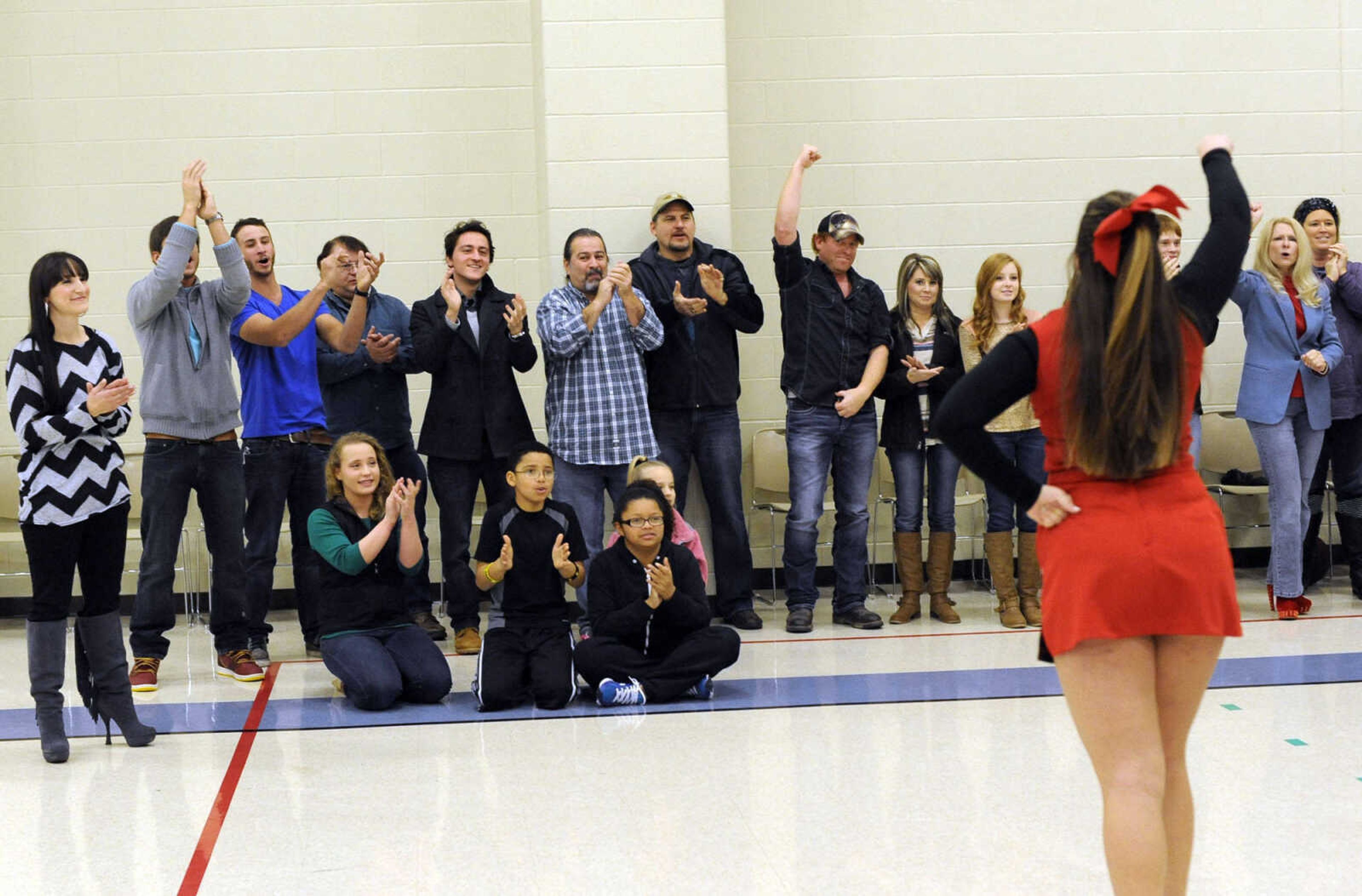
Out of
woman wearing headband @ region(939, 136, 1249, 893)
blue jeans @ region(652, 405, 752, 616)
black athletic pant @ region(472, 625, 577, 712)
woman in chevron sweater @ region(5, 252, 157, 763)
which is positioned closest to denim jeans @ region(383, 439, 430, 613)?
blue jeans @ region(652, 405, 752, 616)

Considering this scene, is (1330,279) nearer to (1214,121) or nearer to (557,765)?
(1214,121)

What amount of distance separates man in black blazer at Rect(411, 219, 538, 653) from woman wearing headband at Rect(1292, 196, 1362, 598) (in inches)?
127

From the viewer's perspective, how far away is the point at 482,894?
2.87m

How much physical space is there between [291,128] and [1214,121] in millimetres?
4251

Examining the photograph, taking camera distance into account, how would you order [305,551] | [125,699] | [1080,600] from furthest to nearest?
[305,551], [125,699], [1080,600]

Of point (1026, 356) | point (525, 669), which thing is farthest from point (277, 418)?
point (1026, 356)

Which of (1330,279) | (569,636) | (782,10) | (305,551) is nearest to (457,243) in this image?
(305,551)

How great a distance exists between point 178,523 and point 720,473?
208cm

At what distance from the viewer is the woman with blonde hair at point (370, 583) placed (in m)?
4.46

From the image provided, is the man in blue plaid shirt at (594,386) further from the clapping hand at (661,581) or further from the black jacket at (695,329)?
the clapping hand at (661,581)

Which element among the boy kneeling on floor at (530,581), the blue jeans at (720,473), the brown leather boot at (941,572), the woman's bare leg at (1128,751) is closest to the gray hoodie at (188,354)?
the boy kneeling on floor at (530,581)

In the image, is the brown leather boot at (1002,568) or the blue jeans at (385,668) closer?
the blue jeans at (385,668)

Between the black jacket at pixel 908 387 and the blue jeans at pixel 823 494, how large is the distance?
3.2 inches

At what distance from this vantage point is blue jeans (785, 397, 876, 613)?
575 cm
